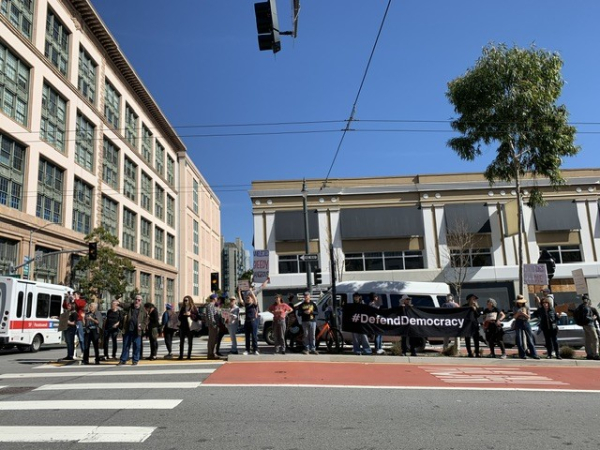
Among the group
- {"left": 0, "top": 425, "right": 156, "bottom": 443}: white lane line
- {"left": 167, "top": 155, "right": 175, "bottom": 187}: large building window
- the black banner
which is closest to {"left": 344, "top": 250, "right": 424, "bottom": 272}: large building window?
the black banner

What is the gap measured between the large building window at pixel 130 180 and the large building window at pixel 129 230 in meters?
1.74

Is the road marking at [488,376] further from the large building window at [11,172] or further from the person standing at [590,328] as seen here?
the large building window at [11,172]

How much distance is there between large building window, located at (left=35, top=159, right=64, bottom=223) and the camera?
3525cm

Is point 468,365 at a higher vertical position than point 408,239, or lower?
lower

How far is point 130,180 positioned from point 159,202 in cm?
1052

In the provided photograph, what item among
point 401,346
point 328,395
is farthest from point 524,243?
point 328,395

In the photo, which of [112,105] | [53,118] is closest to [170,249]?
[112,105]

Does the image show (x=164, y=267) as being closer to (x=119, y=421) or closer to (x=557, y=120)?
(x=557, y=120)

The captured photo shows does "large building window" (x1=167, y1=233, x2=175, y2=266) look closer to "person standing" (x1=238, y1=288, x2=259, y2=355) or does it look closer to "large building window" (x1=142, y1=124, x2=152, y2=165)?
"large building window" (x1=142, y1=124, x2=152, y2=165)

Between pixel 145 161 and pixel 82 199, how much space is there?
17.0 metres

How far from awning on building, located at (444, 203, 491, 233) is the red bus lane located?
2625cm

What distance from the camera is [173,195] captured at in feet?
227

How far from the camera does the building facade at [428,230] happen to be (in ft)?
122

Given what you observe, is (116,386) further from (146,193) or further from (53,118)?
(146,193)
